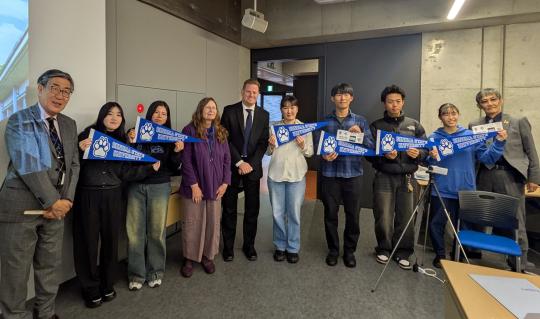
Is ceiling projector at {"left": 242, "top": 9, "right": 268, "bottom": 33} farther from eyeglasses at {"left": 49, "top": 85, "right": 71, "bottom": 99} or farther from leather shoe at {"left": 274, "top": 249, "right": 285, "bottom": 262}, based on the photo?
leather shoe at {"left": 274, "top": 249, "right": 285, "bottom": 262}

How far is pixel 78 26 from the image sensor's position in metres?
2.46

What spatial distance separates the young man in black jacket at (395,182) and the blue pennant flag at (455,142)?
0.16m

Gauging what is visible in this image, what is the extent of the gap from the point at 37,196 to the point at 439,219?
3.45m

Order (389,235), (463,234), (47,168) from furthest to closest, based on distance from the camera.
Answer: (389,235)
(463,234)
(47,168)

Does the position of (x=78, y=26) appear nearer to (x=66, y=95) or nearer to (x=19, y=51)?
(x=19, y=51)

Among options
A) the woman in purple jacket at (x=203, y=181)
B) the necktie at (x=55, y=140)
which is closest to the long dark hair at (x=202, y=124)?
the woman in purple jacket at (x=203, y=181)

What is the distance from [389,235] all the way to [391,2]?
3.42 m

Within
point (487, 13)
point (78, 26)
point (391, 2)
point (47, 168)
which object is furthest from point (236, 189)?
point (487, 13)

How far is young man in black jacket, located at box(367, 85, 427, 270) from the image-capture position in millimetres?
2963

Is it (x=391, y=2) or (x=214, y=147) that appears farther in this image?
(x=391, y=2)

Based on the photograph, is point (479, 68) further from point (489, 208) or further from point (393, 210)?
point (393, 210)

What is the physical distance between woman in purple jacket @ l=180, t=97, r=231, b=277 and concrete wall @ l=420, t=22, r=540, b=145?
3.58 m

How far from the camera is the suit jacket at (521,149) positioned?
295 cm

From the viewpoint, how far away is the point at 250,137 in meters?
3.01
